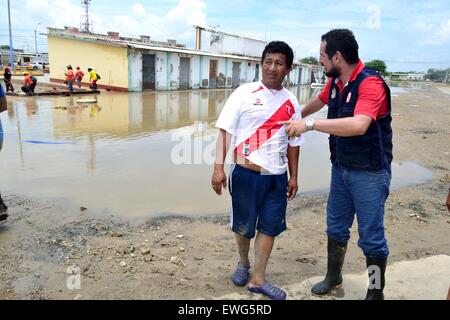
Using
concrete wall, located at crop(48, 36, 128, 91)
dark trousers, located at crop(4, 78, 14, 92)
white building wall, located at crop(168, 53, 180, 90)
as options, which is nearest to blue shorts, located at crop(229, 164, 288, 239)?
dark trousers, located at crop(4, 78, 14, 92)

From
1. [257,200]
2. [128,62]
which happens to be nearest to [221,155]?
[257,200]

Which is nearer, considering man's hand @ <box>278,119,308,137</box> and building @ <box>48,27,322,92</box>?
man's hand @ <box>278,119,308,137</box>

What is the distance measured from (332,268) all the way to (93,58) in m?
25.4

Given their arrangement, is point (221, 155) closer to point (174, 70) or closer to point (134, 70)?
point (134, 70)

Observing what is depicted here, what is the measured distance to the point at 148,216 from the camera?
463cm

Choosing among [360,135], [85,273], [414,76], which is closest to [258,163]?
[360,135]

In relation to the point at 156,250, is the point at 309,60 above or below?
above

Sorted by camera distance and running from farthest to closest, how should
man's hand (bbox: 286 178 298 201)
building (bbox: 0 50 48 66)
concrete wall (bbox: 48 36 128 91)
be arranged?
building (bbox: 0 50 48 66), concrete wall (bbox: 48 36 128 91), man's hand (bbox: 286 178 298 201)

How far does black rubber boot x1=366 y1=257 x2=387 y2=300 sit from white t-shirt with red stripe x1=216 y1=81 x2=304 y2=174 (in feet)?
3.13

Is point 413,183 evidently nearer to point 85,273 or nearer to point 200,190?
point 200,190

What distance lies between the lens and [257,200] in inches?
116

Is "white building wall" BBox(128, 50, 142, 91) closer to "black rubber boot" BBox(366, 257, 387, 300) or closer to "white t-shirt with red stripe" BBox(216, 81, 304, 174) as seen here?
"white t-shirt with red stripe" BBox(216, 81, 304, 174)

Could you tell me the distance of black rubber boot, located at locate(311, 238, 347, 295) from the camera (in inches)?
121

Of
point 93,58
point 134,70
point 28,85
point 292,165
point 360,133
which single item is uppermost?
point 93,58
